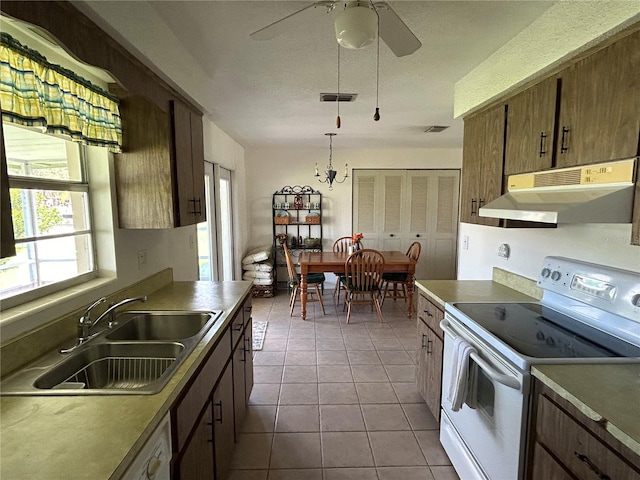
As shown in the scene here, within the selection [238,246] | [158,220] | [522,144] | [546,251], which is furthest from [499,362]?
[238,246]

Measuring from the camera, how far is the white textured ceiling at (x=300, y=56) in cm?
155

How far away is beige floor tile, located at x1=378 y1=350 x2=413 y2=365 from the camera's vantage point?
3.08 meters

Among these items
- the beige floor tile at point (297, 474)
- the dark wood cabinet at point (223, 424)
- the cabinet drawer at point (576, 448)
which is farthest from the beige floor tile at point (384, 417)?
the cabinet drawer at point (576, 448)

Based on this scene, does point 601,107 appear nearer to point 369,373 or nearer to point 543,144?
point 543,144

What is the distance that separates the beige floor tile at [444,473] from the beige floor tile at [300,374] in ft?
3.74

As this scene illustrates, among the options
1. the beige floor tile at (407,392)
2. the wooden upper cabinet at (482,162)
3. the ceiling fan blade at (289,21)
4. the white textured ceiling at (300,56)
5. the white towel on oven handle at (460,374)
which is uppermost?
the white textured ceiling at (300,56)

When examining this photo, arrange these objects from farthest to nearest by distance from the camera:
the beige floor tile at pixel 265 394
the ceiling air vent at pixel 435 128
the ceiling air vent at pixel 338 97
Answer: the ceiling air vent at pixel 435 128
the ceiling air vent at pixel 338 97
the beige floor tile at pixel 265 394

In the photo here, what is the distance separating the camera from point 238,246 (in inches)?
189

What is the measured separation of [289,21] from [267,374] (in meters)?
2.53

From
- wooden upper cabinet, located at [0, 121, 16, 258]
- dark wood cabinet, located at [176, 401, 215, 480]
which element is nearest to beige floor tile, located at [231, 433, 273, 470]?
dark wood cabinet, located at [176, 401, 215, 480]

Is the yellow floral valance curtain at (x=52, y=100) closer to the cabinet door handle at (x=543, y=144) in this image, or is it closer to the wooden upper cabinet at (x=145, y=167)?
the wooden upper cabinet at (x=145, y=167)

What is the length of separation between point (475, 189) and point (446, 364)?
3.87ft

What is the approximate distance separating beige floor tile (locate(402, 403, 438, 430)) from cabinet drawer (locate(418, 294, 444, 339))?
63 cm

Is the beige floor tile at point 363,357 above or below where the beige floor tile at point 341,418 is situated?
above
